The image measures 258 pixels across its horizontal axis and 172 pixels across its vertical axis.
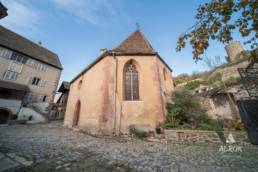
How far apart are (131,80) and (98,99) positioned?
2998 millimetres

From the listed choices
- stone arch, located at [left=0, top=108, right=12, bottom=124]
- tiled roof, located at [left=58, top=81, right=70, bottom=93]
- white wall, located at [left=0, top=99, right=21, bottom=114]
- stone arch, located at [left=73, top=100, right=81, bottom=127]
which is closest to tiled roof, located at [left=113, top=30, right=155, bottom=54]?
stone arch, located at [left=73, top=100, right=81, bottom=127]

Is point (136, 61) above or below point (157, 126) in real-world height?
above

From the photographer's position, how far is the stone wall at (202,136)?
625 centimetres

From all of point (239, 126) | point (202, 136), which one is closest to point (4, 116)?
point (202, 136)

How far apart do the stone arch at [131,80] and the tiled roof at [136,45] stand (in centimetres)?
110

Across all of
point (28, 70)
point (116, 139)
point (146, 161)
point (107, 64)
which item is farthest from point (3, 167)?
point (28, 70)

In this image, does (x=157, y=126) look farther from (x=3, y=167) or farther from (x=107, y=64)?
(x=3, y=167)

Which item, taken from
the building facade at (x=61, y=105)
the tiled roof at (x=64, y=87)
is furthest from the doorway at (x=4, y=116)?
the tiled roof at (x=64, y=87)

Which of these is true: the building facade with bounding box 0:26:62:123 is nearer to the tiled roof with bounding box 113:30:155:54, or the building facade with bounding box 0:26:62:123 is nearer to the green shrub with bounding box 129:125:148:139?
the tiled roof with bounding box 113:30:155:54

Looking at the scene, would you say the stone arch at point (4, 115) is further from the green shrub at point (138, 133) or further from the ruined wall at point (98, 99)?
the green shrub at point (138, 133)

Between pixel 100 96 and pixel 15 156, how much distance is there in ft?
18.1

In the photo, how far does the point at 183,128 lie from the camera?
7047 mm

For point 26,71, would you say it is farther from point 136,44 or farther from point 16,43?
point 136,44

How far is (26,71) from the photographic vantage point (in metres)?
18.5
